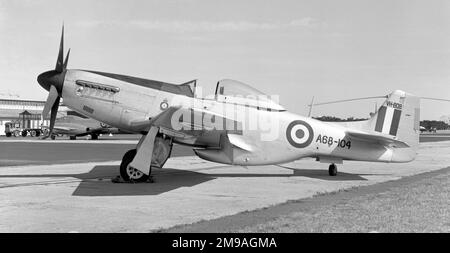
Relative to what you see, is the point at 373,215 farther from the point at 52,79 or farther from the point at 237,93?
the point at 52,79

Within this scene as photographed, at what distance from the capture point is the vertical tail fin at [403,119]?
13117 millimetres

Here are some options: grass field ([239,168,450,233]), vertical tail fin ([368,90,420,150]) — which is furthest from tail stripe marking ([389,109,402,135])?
grass field ([239,168,450,233])

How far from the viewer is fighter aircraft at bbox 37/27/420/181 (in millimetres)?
10594

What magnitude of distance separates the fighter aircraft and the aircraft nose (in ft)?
0.07

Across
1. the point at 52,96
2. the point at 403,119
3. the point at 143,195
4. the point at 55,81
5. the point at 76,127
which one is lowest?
the point at 76,127

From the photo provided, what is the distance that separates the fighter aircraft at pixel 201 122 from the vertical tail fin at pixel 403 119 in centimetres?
53

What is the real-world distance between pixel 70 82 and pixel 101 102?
88 centimetres

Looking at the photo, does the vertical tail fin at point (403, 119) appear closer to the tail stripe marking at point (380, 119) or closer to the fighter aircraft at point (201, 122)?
the tail stripe marking at point (380, 119)

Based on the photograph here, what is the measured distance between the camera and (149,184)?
10.8 meters

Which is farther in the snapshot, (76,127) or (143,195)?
(76,127)

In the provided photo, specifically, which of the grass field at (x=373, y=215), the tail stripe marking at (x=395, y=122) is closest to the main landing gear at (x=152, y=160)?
the grass field at (x=373, y=215)

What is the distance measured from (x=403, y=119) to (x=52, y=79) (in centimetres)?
951

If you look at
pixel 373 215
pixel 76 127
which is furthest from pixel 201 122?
pixel 76 127

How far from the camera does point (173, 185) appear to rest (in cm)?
1085
